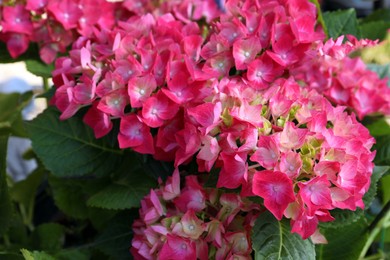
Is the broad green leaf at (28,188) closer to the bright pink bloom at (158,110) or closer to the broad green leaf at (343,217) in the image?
the bright pink bloom at (158,110)

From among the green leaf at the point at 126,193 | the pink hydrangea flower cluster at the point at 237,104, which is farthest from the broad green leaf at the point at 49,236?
the pink hydrangea flower cluster at the point at 237,104

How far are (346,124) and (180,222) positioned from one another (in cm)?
19

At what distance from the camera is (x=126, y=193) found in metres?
0.71

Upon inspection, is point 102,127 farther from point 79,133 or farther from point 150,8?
point 150,8

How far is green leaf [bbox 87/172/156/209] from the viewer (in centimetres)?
69

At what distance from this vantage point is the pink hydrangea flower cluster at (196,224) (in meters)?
0.56

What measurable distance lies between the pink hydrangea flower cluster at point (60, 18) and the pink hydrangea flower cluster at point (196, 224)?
30 cm

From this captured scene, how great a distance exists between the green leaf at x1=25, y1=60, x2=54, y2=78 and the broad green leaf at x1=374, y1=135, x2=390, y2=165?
0.45 metres

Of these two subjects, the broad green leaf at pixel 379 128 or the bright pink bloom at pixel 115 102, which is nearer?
the bright pink bloom at pixel 115 102

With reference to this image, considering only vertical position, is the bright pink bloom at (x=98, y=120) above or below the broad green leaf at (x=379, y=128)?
above

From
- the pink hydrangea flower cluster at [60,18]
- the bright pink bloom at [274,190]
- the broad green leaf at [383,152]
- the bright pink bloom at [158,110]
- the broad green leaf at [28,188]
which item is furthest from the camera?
the broad green leaf at [28,188]

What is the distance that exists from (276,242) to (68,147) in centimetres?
33

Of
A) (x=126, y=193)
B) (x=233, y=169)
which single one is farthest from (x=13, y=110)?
(x=233, y=169)

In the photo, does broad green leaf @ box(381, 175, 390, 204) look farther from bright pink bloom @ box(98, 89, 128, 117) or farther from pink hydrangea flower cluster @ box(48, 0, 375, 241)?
bright pink bloom @ box(98, 89, 128, 117)
